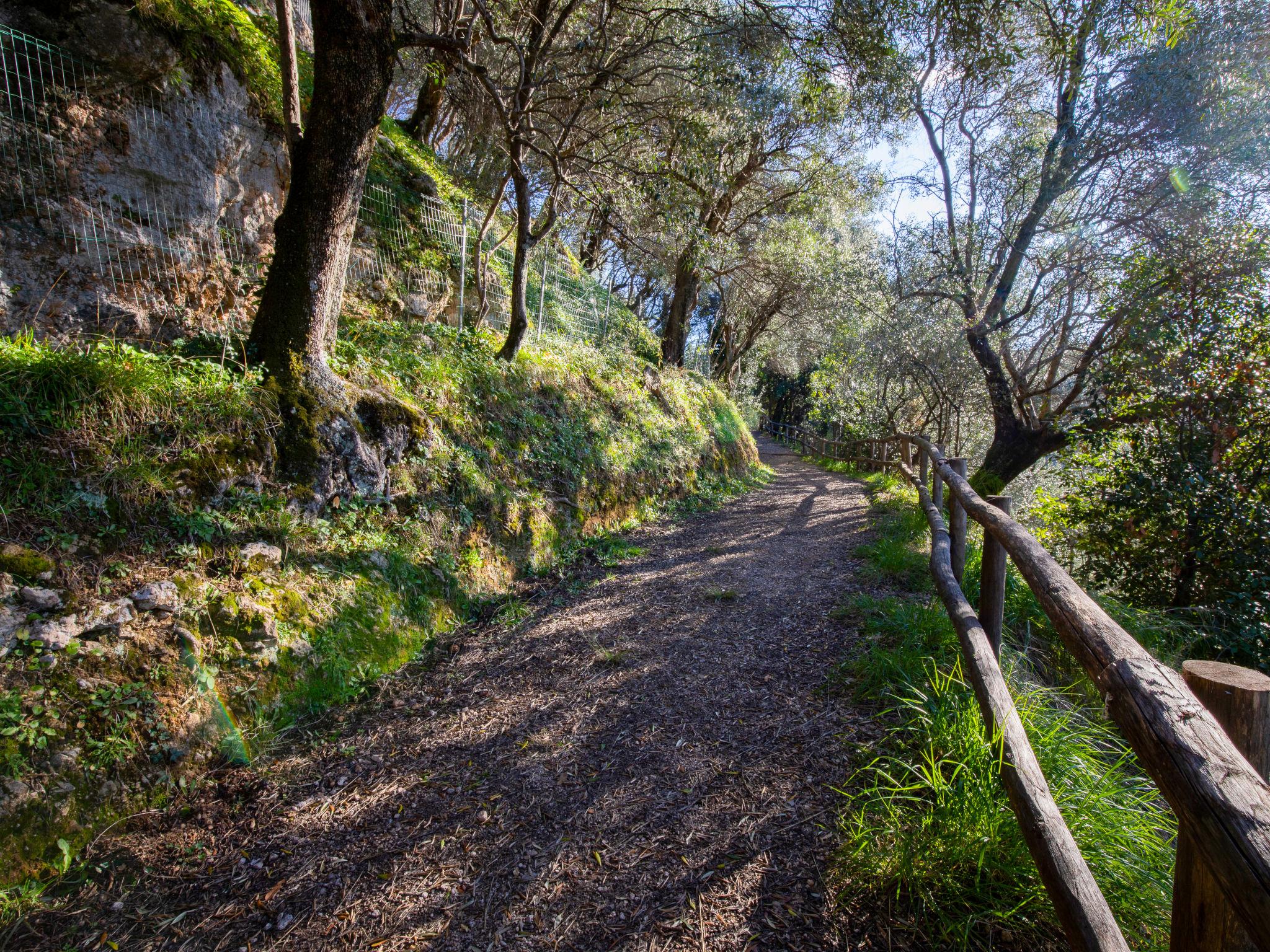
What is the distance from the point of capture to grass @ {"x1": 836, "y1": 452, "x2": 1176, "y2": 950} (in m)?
1.82

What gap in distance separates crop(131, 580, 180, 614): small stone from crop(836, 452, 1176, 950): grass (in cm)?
359

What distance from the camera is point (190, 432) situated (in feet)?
11.8

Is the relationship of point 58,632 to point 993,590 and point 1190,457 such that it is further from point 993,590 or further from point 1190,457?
point 1190,457

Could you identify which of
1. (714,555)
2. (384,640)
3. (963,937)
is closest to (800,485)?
(714,555)

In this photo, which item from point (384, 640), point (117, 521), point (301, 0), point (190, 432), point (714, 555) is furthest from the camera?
point (301, 0)

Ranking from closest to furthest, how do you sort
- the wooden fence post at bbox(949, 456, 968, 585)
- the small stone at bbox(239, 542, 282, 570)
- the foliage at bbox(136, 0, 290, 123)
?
the small stone at bbox(239, 542, 282, 570)
the wooden fence post at bbox(949, 456, 968, 585)
the foliage at bbox(136, 0, 290, 123)

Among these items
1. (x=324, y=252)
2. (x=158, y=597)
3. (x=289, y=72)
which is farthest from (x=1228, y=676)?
(x=289, y=72)

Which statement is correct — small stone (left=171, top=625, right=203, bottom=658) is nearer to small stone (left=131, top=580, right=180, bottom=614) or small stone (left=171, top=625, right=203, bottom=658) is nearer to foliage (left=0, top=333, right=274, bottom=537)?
small stone (left=131, top=580, right=180, bottom=614)

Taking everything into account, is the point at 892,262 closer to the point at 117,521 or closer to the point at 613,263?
the point at 613,263

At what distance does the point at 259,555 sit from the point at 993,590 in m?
4.58

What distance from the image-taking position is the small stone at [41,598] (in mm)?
2654

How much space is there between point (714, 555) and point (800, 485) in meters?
8.72

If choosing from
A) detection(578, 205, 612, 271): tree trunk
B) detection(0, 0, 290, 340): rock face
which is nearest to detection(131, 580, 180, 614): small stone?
detection(0, 0, 290, 340): rock face

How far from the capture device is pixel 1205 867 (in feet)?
4.04
